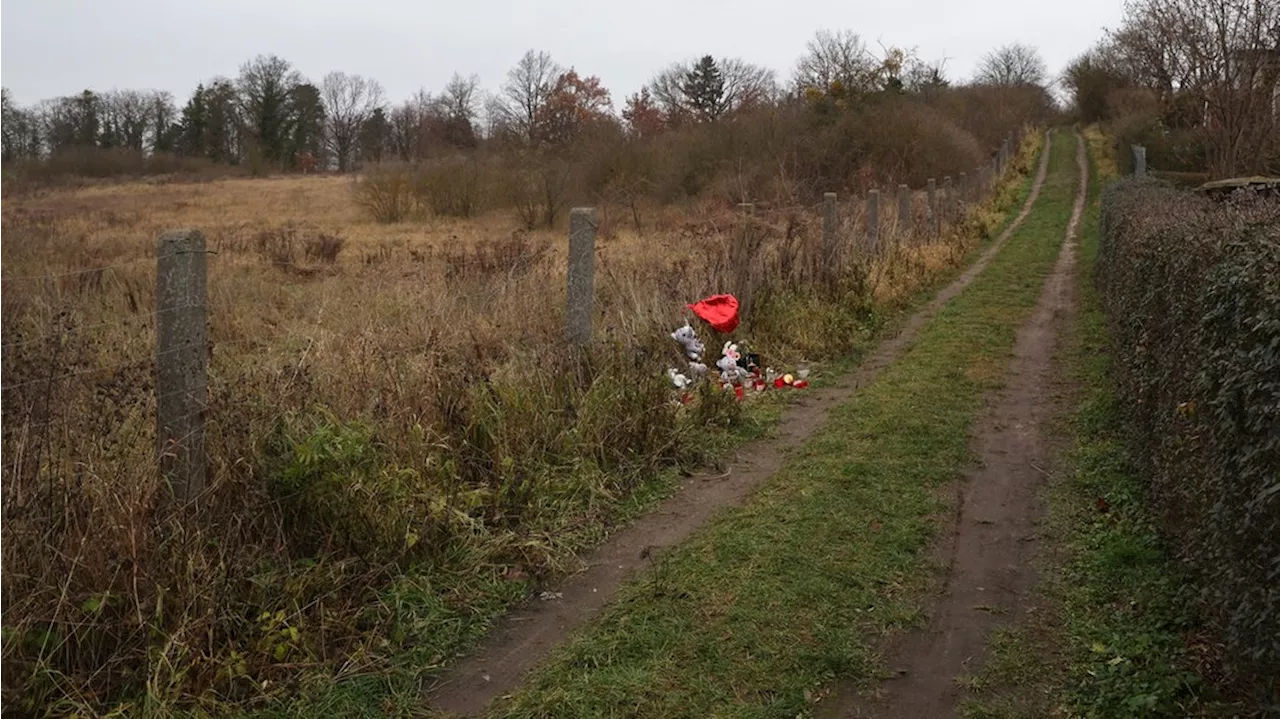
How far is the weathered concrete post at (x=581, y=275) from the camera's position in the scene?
7.08m

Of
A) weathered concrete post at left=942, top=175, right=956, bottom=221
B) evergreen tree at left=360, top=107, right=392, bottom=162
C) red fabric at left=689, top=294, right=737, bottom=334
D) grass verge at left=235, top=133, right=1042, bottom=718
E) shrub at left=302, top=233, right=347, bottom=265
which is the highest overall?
evergreen tree at left=360, top=107, right=392, bottom=162

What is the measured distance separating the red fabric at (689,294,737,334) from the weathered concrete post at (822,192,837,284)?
292cm

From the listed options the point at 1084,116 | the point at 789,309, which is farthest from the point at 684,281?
the point at 1084,116

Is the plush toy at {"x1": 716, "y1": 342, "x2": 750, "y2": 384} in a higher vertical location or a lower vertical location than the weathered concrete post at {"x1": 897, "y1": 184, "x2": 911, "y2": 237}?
lower

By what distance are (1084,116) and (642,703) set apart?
255ft

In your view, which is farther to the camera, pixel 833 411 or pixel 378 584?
pixel 833 411

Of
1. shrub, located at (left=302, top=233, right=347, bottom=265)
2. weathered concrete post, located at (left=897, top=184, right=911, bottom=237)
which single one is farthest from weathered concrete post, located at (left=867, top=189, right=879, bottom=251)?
shrub, located at (left=302, top=233, right=347, bottom=265)

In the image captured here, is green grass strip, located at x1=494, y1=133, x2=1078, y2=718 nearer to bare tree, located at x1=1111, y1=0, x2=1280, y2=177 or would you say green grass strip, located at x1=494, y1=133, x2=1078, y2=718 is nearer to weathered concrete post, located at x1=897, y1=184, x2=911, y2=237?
weathered concrete post, located at x1=897, y1=184, x2=911, y2=237

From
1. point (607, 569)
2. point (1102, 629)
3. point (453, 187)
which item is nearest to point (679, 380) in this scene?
point (607, 569)

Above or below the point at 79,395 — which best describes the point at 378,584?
below

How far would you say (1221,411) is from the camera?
3457mm

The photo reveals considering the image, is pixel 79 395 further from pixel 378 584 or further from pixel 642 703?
pixel 642 703

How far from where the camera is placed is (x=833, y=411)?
26.0ft

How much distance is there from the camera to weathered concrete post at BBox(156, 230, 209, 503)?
4031 mm
